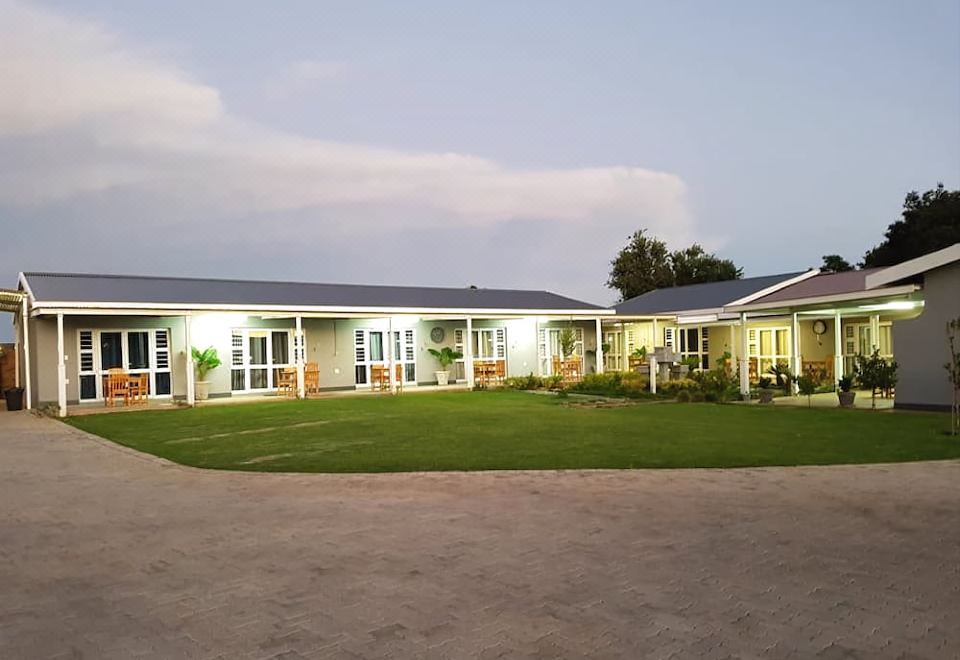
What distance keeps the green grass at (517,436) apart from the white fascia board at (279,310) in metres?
2.72

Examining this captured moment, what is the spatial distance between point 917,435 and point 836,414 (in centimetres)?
358

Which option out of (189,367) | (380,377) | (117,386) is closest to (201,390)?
(189,367)

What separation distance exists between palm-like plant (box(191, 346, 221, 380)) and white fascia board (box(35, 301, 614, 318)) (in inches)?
70.5

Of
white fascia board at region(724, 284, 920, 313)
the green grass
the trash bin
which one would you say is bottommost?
the green grass

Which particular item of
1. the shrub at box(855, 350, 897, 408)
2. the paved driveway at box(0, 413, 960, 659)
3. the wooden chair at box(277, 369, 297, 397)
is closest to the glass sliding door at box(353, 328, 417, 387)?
the wooden chair at box(277, 369, 297, 397)

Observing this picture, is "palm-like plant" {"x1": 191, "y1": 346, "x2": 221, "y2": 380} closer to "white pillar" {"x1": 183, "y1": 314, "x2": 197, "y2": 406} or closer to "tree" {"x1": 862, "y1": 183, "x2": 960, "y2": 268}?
"white pillar" {"x1": 183, "y1": 314, "x2": 197, "y2": 406}

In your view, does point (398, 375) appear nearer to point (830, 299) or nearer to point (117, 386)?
point (117, 386)

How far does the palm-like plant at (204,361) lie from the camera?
20.9m

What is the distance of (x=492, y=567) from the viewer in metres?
4.85

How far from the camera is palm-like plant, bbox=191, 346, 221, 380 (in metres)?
20.9

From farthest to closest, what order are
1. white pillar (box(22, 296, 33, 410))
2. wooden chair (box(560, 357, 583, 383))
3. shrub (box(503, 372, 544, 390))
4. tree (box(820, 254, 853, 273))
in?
1. tree (box(820, 254, 853, 273))
2. wooden chair (box(560, 357, 583, 383))
3. shrub (box(503, 372, 544, 390))
4. white pillar (box(22, 296, 33, 410))

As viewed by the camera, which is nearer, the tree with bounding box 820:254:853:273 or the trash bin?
the trash bin

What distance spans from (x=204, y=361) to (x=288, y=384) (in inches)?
94.8

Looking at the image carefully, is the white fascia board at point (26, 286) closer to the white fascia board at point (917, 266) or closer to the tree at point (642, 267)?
the white fascia board at point (917, 266)
